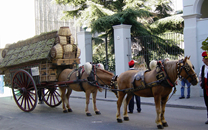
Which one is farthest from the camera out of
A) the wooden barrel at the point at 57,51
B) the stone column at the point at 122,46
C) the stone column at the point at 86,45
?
the stone column at the point at 86,45

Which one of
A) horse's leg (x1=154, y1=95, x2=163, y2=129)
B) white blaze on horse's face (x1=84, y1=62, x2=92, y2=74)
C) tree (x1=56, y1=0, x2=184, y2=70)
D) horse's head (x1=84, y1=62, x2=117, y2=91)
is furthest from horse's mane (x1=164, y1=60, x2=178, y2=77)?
tree (x1=56, y1=0, x2=184, y2=70)

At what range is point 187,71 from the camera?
5902mm

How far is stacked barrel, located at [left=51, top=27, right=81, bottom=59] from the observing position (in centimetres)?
894

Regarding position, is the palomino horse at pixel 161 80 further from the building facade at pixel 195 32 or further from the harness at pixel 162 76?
the building facade at pixel 195 32

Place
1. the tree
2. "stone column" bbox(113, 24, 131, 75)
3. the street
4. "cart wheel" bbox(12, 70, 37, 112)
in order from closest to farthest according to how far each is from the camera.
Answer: the street < "cart wheel" bbox(12, 70, 37, 112) < "stone column" bbox(113, 24, 131, 75) < the tree

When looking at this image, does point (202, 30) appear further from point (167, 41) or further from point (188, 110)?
point (188, 110)

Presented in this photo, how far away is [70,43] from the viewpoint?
9492mm

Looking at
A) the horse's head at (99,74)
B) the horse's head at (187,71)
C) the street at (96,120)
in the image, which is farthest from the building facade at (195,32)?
the horse's head at (187,71)

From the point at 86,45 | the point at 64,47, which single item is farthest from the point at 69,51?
the point at 86,45

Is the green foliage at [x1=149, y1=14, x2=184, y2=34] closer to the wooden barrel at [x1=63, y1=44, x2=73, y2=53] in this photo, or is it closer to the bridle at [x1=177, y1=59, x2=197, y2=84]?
the wooden barrel at [x1=63, y1=44, x2=73, y2=53]

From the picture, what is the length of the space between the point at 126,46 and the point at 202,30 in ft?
14.8

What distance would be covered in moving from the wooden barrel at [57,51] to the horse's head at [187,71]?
179 inches

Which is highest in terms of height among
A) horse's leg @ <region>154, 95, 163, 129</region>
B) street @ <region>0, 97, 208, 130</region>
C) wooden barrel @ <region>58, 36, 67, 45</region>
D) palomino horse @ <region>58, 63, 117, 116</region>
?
wooden barrel @ <region>58, 36, 67, 45</region>

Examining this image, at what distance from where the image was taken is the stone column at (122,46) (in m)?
14.6
